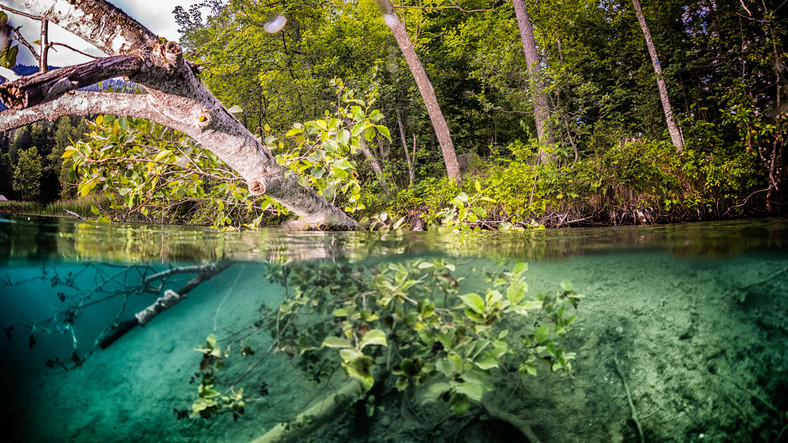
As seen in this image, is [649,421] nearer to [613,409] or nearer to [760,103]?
[613,409]

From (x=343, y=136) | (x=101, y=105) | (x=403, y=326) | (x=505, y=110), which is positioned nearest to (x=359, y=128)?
(x=343, y=136)

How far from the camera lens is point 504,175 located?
25.2ft

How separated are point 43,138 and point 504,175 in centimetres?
1149

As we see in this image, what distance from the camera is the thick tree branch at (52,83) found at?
1.60m

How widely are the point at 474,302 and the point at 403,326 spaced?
1.33 feet

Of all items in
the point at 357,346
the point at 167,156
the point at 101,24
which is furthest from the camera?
the point at 167,156

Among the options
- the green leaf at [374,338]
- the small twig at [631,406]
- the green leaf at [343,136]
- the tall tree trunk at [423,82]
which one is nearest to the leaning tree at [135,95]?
the green leaf at [343,136]

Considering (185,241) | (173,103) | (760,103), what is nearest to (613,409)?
(185,241)

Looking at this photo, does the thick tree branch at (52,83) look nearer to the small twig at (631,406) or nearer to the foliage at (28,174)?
the small twig at (631,406)

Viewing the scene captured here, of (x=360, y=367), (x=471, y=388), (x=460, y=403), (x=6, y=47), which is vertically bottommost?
(x=460, y=403)

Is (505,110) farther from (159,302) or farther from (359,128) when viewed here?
(159,302)

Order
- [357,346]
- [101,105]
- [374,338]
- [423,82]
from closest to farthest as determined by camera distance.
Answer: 1. [374,338]
2. [357,346]
3. [101,105]
4. [423,82]

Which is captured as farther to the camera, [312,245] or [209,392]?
[312,245]

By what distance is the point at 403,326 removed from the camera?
186 cm
